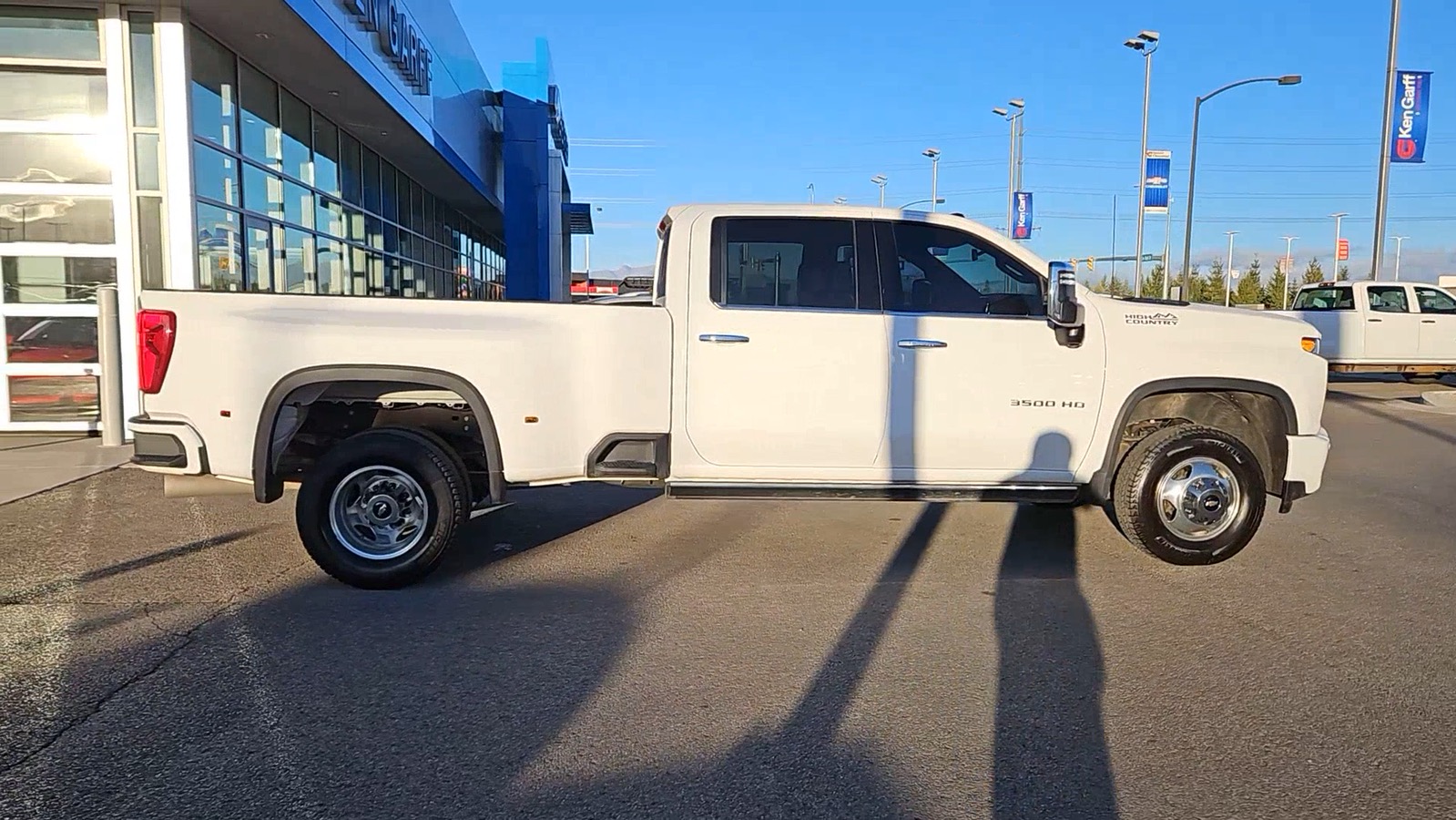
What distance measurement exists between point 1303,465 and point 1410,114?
19002mm

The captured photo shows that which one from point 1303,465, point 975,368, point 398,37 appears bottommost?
point 1303,465

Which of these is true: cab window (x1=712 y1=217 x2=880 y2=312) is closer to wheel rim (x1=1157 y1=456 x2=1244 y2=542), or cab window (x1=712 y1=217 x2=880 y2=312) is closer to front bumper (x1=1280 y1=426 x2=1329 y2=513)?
wheel rim (x1=1157 y1=456 x2=1244 y2=542)

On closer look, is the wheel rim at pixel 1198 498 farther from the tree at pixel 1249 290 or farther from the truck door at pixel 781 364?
the tree at pixel 1249 290

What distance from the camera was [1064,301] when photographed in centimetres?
566

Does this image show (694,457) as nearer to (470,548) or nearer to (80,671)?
(470,548)

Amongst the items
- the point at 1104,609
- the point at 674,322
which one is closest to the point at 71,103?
the point at 674,322

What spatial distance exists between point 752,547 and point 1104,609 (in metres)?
2.27

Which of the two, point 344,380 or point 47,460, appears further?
point 47,460

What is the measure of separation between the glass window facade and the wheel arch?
628cm

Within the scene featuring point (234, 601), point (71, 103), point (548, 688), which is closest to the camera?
point (548, 688)

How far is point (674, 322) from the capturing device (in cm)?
573

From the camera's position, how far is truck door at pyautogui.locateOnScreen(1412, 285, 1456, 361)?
19.2 metres

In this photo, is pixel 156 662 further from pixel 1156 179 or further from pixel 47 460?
pixel 1156 179

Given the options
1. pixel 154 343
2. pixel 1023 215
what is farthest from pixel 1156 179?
pixel 154 343
